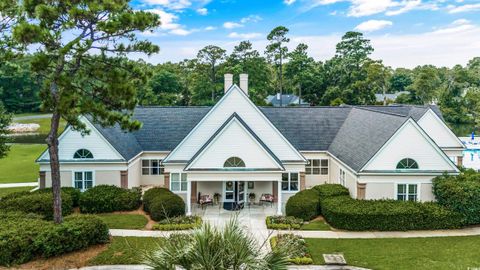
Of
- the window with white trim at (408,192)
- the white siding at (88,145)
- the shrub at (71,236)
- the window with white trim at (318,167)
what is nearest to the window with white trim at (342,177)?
the window with white trim at (318,167)

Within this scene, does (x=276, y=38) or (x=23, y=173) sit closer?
A: (x=23, y=173)

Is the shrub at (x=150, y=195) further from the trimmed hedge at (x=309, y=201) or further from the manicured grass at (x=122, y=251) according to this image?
the trimmed hedge at (x=309, y=201)

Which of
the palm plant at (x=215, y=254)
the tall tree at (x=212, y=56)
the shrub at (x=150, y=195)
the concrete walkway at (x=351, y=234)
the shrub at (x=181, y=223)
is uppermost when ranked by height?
the tall tree at (x=212, y=56)

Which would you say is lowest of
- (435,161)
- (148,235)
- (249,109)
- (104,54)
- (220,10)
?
(148,235)

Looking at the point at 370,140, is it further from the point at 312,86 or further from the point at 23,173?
the point at 312,86

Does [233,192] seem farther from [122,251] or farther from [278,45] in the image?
Result: [278,45]

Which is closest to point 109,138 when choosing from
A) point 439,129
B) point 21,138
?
point 439,129

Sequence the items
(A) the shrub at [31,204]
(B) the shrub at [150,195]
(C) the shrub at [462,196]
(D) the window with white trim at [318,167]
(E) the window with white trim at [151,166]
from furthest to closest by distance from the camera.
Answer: (E) the window with white trim at [151,166] → (D) the window with white trim at [318,167] → (B) the shrub at [150,195] → (A) the shrub at [31,204] → (C) the shrub at [462,196]

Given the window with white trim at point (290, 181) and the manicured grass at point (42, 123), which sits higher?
the manicured grass at point (42, 123)
